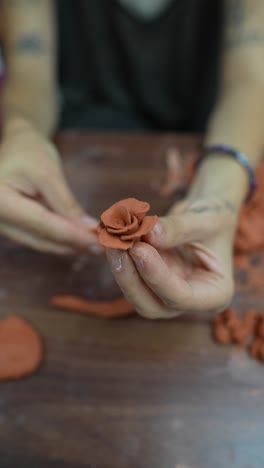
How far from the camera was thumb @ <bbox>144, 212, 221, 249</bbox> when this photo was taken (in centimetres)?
42

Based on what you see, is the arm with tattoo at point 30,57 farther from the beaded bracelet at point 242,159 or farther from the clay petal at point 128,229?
the clay petal at point 128,229

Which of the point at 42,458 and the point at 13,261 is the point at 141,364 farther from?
the point at 13,261

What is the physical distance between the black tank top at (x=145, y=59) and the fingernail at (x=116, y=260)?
2.48ft

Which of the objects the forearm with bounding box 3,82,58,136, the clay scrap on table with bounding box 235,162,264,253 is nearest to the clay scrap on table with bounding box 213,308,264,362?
the clay scrap on table with bounding box 235,162,264,253

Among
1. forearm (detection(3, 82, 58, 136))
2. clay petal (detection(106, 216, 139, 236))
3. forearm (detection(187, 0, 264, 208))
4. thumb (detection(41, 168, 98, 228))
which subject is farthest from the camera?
forearm (detection(3, 82, 58, 136))

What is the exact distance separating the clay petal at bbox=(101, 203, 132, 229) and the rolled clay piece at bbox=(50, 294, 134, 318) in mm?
279

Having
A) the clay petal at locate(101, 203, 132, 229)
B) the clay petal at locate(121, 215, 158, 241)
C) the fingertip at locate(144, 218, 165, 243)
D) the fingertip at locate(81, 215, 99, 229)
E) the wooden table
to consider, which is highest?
the clay petal at locate(101, 203, 132, 229)

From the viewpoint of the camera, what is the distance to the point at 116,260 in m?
0.40

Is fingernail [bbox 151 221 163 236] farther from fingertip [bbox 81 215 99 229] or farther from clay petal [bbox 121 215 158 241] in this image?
fingertip [bbox 81 215 99 229]

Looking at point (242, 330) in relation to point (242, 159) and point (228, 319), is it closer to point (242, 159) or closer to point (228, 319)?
point (228, 319)

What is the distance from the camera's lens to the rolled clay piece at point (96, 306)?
0.62m

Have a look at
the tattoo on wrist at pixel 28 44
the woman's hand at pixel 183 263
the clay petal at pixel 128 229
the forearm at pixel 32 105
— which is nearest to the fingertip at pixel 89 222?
the woman's hand at pixel 183 263

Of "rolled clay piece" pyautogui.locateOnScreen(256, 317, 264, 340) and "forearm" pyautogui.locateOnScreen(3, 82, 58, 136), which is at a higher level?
"forearm" pyautogui.locateOnScreen(3, 82, 58, 136)

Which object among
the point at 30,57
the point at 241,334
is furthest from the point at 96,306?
the point at 30,57
